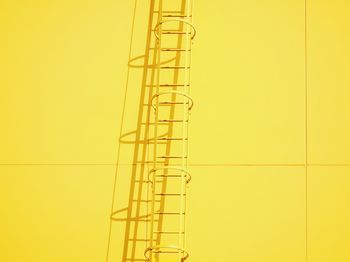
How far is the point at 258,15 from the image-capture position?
180cm

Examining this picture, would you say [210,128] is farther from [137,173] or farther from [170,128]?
[137,173]

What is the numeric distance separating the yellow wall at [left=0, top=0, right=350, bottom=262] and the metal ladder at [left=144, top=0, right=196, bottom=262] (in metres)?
0.04

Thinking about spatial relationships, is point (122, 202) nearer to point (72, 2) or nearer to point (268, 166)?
point (268, 166)

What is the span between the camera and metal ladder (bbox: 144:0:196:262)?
167cm

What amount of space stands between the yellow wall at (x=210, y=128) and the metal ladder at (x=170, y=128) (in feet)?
0.14

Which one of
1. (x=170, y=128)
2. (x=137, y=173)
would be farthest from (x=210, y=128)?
(x=137, y=173)

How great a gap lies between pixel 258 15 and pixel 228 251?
717 millimetres

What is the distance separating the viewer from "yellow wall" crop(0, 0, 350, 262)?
1677 mm

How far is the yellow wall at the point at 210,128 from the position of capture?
1.68 meters

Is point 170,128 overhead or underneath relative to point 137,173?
overhead

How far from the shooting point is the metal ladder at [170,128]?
1669 mm

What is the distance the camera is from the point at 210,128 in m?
1.75

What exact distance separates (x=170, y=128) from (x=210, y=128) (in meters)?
0.12

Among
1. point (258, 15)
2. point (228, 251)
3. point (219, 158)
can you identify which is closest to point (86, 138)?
point (219, 158)
